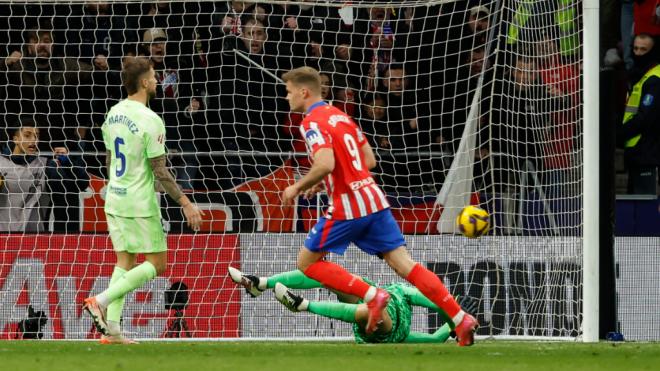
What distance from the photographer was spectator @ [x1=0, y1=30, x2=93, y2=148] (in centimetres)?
1261

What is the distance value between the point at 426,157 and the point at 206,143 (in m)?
2.07

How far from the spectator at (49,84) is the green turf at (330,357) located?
3.74 m

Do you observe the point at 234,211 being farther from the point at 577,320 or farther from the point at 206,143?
the point at 577,320

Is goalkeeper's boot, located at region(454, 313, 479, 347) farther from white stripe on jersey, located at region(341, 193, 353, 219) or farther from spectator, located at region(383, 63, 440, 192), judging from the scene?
spectator, located at region(383, 63, 440, 192)

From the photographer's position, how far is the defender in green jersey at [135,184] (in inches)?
368

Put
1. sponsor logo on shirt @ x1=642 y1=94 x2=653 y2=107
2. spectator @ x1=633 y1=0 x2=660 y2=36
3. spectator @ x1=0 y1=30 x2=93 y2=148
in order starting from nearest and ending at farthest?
spectator @ x1=0 y1=30 x2=93 y2=148 → sponsor logo on shirt @ x1=642 y1=94 x2=653 y2=107 → spectator @ x1=633 y1=0 x2=660 y2=36

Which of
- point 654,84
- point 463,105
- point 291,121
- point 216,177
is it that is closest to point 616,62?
point 654,84

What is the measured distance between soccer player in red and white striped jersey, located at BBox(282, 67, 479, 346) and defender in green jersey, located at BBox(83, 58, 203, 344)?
0.92 meters

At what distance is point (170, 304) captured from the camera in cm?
1184

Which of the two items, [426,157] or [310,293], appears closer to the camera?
[310,293]

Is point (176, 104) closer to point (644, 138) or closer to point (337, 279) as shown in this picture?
point (337, 279)

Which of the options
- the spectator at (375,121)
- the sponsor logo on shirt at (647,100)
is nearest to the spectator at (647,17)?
the sponsor logo on shirt at (647,100)

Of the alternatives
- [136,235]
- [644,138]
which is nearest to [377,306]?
[136,235]

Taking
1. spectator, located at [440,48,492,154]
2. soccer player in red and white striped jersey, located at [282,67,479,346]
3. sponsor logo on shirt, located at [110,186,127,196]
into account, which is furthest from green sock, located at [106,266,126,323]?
spectator, located at [440,48,492,154]
